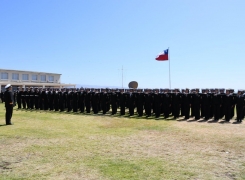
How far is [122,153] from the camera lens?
6.25m

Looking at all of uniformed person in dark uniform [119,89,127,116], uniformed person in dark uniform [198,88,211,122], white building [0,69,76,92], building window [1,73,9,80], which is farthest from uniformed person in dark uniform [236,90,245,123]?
building window [1,73,9,80]

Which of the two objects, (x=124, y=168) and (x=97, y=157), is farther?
(x=97, y=157)

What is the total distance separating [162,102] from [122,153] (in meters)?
7.41

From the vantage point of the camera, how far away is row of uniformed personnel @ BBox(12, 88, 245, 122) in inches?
475


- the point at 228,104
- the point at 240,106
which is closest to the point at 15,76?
the point at 228,104

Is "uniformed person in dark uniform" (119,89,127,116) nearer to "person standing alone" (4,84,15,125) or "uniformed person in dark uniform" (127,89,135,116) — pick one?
"uniformed person in dark uniform" (127,89,135,116)

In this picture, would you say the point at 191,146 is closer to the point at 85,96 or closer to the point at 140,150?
the point at 140,150

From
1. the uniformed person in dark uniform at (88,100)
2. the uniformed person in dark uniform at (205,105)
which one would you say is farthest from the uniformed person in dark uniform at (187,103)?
the uniformed person in dark uniform at (88,100)

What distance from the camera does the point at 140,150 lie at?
6.57 metres

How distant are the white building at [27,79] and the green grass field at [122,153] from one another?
3805 cm

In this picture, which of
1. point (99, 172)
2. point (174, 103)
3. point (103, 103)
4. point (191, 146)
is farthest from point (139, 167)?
point (103, 103)

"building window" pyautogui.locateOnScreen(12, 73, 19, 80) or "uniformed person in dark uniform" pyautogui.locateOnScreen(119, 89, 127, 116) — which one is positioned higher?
"building window" pyautogui.locateOnScreen(12, 73, 19, 80)

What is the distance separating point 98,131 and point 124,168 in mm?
4183

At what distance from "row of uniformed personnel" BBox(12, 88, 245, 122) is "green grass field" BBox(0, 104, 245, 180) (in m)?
2.50
